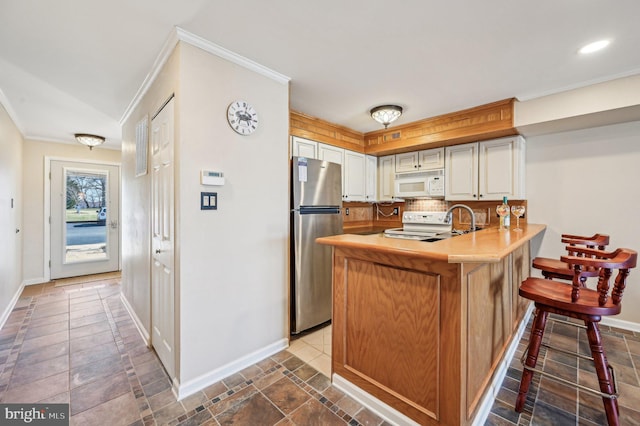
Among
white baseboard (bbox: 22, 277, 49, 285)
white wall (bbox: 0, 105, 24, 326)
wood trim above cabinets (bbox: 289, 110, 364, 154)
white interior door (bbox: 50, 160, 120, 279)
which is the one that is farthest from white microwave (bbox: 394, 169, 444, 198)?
white baseboard (bbox: 22, 277, 49, 285)

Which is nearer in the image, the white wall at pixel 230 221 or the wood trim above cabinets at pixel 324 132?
the white wall at pixel 230 221

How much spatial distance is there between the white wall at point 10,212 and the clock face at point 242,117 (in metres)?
3.02

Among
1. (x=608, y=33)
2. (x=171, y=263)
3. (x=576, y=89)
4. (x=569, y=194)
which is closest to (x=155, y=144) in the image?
(x=171, y=263)

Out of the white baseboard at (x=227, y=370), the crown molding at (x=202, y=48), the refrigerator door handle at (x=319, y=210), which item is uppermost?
the crown molding at (x=202, y=48)

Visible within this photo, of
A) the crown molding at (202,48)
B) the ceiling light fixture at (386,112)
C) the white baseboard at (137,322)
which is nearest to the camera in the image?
the crown molding at (202,48)

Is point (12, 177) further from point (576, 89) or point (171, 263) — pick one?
point (576, 89)

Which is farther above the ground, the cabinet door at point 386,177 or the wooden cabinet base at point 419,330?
the cabinet door at point 386,177

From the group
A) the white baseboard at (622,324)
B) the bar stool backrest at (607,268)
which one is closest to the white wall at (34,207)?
the bar stool backrest at (607,268)

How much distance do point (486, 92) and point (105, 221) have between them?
6.44 m

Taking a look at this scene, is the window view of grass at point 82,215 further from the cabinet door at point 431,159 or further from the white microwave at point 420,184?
the cabinet door at point 431,159

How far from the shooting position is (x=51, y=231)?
458 centimetres

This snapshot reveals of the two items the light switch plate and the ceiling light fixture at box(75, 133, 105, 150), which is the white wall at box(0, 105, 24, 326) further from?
the light switch plate

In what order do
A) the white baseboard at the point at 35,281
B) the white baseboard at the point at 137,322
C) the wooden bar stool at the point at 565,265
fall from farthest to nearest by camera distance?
the white baseboard at the point at 35,281, the white baseboard at the point at 137,322, the wooden bar stool at the point at 565,265

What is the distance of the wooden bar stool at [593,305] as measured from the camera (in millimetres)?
1397
